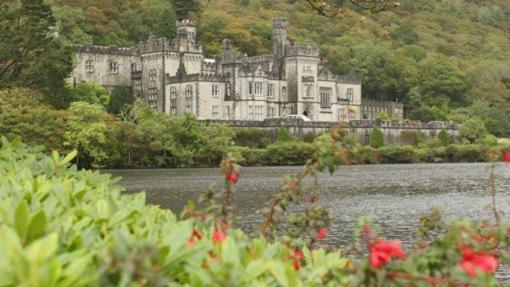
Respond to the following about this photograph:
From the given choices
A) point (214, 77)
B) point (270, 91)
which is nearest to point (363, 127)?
point (270, 91)

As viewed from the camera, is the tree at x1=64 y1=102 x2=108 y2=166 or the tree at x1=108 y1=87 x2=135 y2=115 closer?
the tree at x1=64 y1=102 x2=108 y2=166

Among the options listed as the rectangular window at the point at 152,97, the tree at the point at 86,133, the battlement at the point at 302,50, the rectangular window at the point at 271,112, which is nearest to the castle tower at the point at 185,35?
the rectangular window at the point at 152,97

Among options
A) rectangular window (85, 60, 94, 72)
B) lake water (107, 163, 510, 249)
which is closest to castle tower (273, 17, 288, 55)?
rectangular window (85, 60, 94, 72)

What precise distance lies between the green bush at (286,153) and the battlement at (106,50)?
65.1 ft

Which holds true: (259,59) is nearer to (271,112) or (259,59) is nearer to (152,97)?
(271,112)

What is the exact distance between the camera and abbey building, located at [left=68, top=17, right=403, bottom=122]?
259 feet

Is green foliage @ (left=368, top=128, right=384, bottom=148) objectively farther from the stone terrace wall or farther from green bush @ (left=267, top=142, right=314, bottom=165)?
green bush @ (left=267, top=142, right=314, bottom=165)

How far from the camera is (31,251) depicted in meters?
3.82

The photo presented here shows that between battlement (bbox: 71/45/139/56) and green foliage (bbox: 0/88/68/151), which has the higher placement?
battlement (bbox: 71/45/139/56)

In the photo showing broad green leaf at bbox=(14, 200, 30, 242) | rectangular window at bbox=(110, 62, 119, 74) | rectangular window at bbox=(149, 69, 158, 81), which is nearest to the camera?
broad green leaf at bbox=(14, 200, 30, 242)

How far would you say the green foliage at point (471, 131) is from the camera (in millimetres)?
85375

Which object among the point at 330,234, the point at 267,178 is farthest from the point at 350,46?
the point at 330,234

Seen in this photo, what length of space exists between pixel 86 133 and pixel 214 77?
23933 mm

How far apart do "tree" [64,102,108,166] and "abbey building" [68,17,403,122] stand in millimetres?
19533
